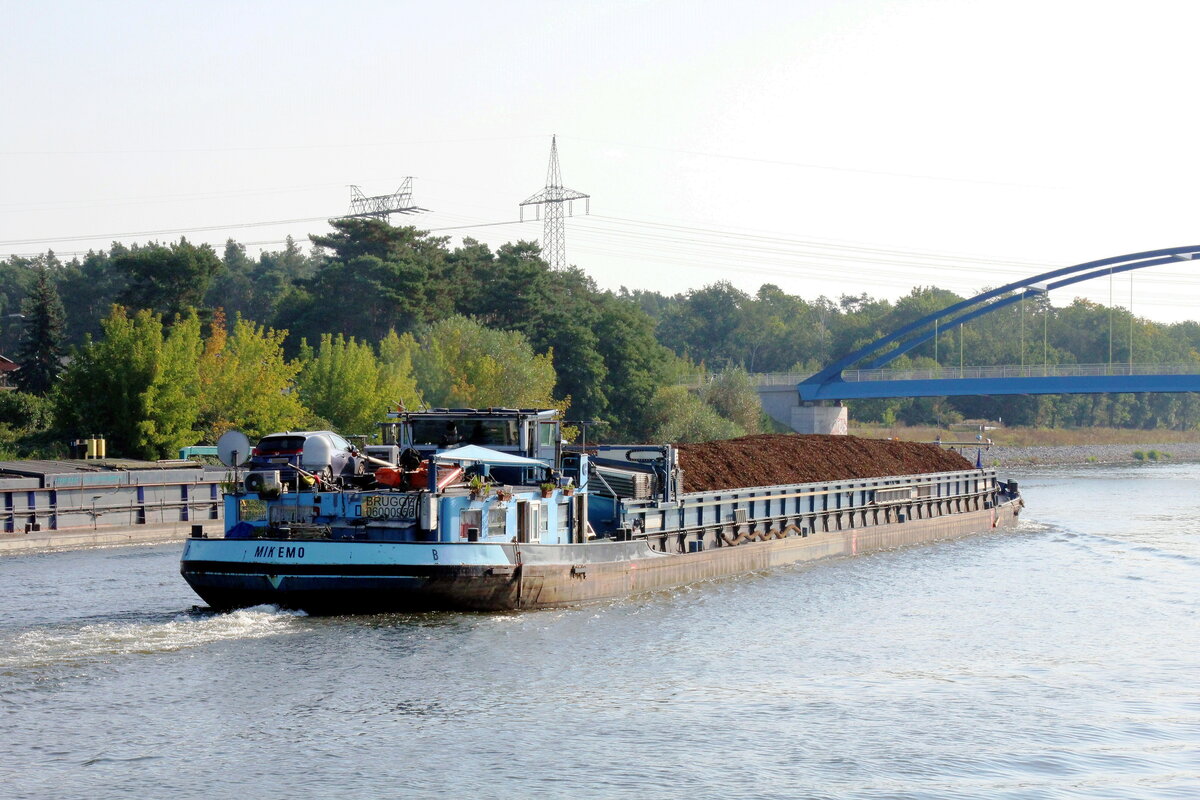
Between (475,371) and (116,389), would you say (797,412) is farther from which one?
(116,389)

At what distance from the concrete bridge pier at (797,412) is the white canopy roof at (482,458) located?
71.0 metres

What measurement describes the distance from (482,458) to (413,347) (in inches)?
1835

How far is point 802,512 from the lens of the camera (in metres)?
38.4

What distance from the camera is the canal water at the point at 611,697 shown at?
1595 cm

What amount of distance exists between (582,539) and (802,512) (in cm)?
1228

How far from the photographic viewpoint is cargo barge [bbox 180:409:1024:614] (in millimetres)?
23875

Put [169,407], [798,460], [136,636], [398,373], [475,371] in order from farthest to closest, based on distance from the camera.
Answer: [475,371], [398,373], [169,407], [798,460], [136,636]

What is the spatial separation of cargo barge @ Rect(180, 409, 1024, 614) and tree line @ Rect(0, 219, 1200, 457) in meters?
5.85

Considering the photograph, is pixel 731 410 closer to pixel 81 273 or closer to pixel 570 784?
pixel 81 273

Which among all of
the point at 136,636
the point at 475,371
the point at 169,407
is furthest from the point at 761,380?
the point at 136,636

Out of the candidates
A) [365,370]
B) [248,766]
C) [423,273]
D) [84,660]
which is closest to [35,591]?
[84,660]

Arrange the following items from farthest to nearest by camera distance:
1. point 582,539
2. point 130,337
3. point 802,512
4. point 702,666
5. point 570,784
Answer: point 130,337 → point 802,512 → point 582,539 → point 702,666 → point 570,784

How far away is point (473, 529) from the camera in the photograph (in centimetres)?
2473

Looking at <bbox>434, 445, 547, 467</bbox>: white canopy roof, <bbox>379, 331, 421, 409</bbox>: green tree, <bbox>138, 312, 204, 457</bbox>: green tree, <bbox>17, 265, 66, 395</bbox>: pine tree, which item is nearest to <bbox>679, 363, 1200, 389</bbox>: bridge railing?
<bbox>379, 331, 421, 409</bbox>: green tree
